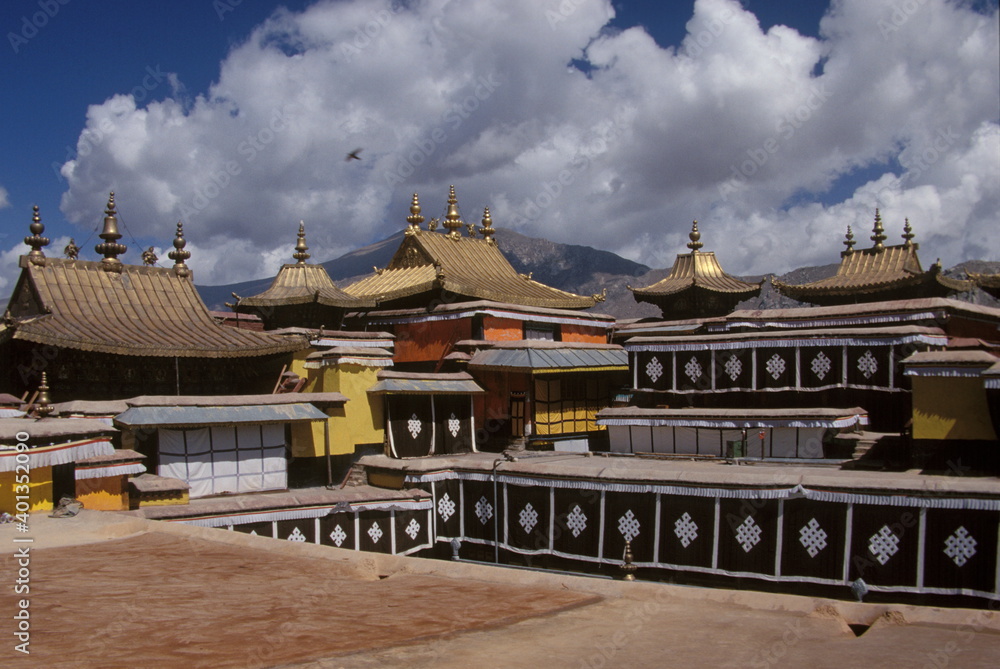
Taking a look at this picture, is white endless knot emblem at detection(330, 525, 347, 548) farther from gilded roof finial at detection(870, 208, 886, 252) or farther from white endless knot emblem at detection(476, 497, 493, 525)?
gilded roof finial at detection(870, 208, 886, 252)

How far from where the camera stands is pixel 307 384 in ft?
81.4

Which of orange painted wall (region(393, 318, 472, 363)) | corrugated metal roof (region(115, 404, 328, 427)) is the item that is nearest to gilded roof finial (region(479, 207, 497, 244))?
orange painted wall (region(393, 318, 472, 363))

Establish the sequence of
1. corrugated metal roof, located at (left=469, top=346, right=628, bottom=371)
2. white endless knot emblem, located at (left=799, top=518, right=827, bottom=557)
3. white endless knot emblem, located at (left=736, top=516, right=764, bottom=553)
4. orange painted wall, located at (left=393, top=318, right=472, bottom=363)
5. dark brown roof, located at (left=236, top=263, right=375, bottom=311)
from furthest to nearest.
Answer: orange painted wall, located at (left=393, top=318, right=472, bottom=363)
dark brown roof, located at (left=236, top=263, right=375, bottom=311)
corrugated metal roof, located at (left=469, top=346, right=628, bottom=371)
white endless knot emblem, located at (left=736, top=516, right=764, bottom=553)
white endless knot emblem, located at (left=799, top=518, right=827, bottom=557)

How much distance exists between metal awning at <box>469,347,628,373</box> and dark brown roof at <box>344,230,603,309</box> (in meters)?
4.31

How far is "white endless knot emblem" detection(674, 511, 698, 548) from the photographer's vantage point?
17.8 m

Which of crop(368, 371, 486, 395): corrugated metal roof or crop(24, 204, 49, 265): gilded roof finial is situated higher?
crop(24, 204, 49, 265): gilded roof finial

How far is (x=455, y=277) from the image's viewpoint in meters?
31.4

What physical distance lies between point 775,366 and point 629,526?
872 cm

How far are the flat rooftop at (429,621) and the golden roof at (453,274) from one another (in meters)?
20.8

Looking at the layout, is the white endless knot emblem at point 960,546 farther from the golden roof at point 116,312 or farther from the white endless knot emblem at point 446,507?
the golden roof at point 116,312

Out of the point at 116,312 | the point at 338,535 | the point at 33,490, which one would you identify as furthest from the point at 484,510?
the point at 116,312

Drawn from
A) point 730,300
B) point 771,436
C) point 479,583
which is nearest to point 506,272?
point 730,300

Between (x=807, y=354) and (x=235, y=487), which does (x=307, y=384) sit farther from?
(x=807, y=354)

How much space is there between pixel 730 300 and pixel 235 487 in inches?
877
